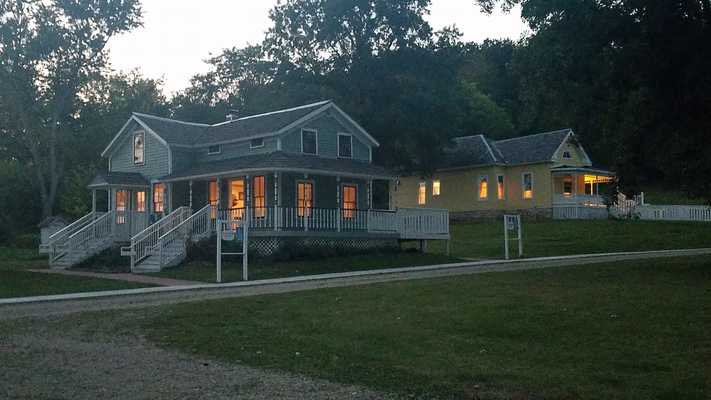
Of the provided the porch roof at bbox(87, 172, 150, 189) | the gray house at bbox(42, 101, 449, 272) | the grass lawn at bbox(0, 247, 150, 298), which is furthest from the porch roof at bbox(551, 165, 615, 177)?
the grass lawn at bbox(0, 247, 150, 298)

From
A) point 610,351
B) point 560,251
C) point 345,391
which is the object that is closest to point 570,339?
point 610,351

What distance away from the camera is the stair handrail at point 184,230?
2755cm

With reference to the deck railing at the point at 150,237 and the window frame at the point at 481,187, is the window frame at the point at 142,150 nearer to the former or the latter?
the deck railing at the point at 150,237

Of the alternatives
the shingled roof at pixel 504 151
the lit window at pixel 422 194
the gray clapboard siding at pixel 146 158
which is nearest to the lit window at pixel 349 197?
the gray clapboard siding at pixel 146 158

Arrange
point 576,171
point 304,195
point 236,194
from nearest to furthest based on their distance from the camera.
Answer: point 304,195
point 236,194
point 576,171

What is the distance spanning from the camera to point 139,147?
35906 millimetres

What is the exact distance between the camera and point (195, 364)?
31.3 feet

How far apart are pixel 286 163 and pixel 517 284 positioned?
13.4 meters

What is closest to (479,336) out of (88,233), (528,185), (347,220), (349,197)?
(347,220)

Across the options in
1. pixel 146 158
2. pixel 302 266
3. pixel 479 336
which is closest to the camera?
pixel 479 336

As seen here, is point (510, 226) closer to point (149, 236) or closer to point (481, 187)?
point (149, 236)

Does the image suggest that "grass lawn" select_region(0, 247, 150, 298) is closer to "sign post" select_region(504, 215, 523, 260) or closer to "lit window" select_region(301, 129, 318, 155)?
"lit window" select_region(301, 129, 318, 155)

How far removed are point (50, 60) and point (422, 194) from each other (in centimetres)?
2560

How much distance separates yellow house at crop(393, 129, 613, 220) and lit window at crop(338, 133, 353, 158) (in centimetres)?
1246
